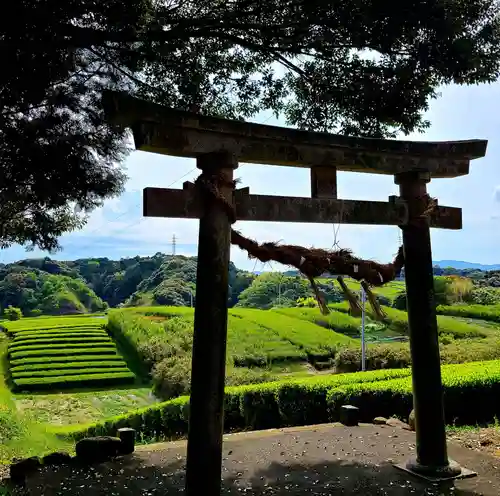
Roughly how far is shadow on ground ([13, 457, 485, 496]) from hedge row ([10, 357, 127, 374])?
26.2 m

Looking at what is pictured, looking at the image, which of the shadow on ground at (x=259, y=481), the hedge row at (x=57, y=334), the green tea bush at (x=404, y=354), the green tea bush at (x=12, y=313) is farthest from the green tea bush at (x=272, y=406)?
the green tea bush at (x=12, y=313)

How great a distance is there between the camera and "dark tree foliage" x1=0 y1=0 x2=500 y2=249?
15.0 feet

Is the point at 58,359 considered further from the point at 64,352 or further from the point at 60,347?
the point at 60,347

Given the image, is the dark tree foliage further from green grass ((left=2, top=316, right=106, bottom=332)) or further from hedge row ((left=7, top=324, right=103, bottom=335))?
green grass ((left=2, top=316, right=106, bottom=332))

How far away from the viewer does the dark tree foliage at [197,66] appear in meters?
4.57

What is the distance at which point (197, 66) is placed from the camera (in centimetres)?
580

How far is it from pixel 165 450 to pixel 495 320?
25.8m

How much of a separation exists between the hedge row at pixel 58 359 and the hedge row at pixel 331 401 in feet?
63.3

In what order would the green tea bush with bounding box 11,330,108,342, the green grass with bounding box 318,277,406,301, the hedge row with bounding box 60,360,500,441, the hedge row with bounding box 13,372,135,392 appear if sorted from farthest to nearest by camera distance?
the green tea bush with bounding box 11,330,108,342 → the hedge row with bounding box 13,372,135,392 → the hedge row with bounding box 60,360,500,441 → the green grass with bounding box 318,277,406,301

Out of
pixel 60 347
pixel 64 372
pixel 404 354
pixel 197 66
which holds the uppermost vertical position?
pixel 197 66

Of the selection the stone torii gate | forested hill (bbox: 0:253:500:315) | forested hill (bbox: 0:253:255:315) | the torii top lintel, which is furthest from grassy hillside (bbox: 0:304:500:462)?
forested hill (bbox: 0:253:255:315)

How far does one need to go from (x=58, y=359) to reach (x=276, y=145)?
98.5ft

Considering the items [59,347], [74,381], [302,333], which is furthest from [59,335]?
[302,333]

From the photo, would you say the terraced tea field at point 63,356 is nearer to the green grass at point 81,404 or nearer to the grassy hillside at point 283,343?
the green grass at point 81,404
